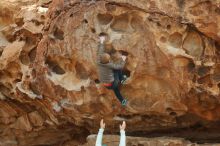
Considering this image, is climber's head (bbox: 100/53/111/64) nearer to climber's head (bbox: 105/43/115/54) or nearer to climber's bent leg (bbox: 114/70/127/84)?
climber's head (bbox: 105/43/115/54)

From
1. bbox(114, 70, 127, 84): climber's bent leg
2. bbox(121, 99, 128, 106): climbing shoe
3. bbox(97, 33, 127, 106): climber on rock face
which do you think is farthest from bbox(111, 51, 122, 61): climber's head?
bbox(121, 99, 128, 106): climbing shoe

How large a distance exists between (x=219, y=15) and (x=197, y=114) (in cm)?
184

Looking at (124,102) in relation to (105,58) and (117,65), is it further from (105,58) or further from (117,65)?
(105,58)

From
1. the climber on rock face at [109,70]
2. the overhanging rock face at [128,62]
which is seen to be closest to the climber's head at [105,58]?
the climber on rock face at [109,70]

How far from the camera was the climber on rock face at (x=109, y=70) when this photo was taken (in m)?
7.91

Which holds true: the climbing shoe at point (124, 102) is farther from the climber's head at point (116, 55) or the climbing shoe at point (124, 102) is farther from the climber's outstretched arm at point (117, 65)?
the climber's head at point (116, 55)

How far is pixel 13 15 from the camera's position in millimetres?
9820

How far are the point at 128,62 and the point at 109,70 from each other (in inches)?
14.2

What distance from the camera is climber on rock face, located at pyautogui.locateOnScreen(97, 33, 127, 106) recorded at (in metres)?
7.91

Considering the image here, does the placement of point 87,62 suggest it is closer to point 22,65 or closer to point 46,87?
point 46,87

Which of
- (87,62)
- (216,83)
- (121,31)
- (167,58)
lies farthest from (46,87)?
(216,83)

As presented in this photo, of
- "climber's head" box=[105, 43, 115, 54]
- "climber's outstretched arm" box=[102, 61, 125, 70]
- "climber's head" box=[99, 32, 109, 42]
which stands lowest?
"climber's outstretched arm" box=[102, 61, 125, 70]

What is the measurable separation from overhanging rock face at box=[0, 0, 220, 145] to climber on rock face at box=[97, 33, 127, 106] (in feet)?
0.48

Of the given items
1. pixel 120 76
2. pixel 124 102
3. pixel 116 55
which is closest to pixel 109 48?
pixel 116 55
